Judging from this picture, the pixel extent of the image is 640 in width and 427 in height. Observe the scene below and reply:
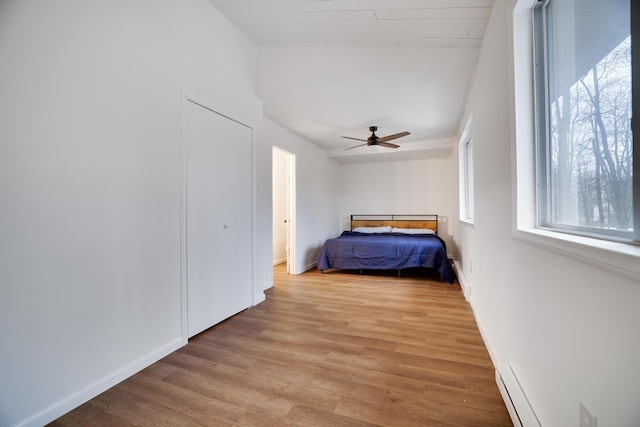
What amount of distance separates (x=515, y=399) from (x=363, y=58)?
276 centimetres

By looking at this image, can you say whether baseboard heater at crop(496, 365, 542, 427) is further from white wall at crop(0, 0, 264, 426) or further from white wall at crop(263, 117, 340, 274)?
white wall at crop(263, 117, 340, 274)

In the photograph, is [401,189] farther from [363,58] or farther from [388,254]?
[363,58]

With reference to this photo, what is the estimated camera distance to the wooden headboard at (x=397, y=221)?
5758 mm

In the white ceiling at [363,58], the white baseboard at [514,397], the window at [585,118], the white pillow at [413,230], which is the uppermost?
the white ceiling at [363,58]

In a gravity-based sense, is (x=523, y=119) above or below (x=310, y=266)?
above

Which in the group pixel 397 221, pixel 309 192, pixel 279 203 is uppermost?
pixel 309 192

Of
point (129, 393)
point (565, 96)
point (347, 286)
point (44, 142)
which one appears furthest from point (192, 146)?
point (347, 286)

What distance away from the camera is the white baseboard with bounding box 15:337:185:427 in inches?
50.9

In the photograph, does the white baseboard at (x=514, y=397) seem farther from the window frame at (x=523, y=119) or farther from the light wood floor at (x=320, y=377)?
the window frame at (x=523, y=119)

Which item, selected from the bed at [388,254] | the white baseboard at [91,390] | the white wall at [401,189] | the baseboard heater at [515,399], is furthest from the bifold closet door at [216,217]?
the white wall at [401,189]

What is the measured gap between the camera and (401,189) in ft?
19.6

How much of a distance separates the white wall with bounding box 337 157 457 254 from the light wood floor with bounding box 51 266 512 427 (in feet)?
11.2

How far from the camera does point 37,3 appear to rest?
1.29 m

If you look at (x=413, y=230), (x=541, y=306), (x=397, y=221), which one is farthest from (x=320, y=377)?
(x=397, y=221)
